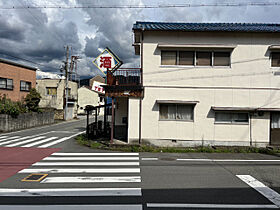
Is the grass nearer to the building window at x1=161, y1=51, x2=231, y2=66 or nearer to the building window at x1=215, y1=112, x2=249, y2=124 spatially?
the building window at x1=215, y1=112, x2=249, y2=124

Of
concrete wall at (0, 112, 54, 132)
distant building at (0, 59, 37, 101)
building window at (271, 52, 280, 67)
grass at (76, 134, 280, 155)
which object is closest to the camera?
grass at (76, 134, 280, 155)

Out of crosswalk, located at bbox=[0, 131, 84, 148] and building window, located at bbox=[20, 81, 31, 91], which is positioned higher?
building window, located at bbox=[20, 81, 31, 91]

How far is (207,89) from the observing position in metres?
10.8

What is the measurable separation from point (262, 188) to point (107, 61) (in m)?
9.89

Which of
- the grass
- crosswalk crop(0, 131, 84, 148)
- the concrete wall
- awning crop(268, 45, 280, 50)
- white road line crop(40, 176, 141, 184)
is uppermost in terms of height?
awning crop(268, 45, 280, 50)

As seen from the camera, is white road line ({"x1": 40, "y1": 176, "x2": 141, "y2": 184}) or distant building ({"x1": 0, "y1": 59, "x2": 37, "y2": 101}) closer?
white road line ({"x1": 40, "y1": 176, "x2": 141, "y2": 184})

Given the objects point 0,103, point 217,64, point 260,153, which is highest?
point 217,64

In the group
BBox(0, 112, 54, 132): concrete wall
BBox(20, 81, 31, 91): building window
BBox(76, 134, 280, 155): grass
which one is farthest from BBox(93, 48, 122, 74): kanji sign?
BBox(20, 81, 31, 91): building window

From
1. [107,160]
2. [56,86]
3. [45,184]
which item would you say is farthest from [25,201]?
[56,86]

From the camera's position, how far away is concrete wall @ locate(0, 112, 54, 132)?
1700cm

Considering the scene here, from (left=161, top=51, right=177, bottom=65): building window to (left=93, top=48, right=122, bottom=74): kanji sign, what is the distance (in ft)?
9.20

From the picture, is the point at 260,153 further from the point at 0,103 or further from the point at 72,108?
the point at 72,108

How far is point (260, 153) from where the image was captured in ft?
32.8

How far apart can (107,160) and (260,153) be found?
8.56 m
